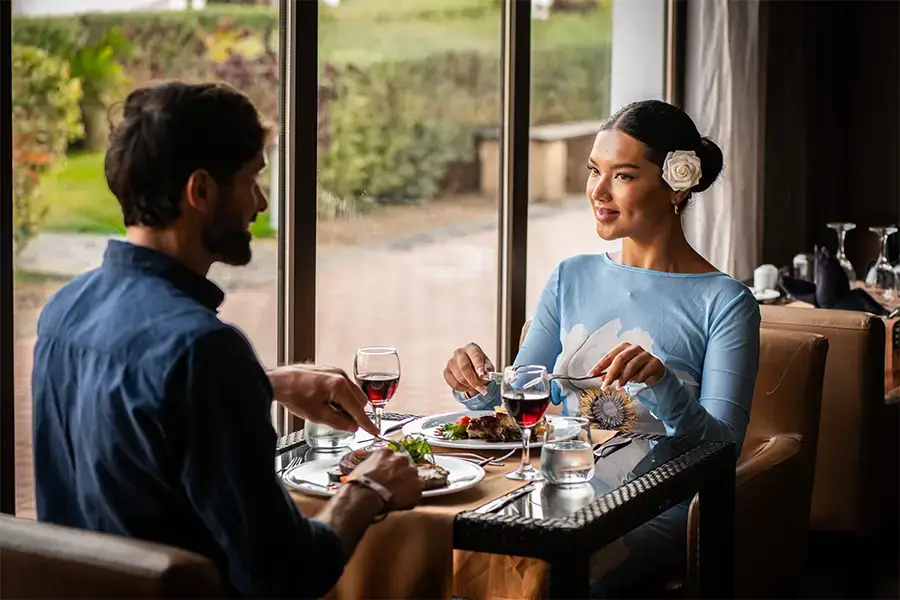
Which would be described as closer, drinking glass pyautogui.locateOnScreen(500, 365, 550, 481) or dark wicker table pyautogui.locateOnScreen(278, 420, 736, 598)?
dark wicker table pyautogui.locateOnScreen(278, 420, 736, 598)

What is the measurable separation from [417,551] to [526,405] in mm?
287

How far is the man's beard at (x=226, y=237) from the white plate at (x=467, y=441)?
0.55m

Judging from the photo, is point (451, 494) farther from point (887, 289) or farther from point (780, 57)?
point (780, 57)

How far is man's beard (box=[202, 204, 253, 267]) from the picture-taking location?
156 centimetres

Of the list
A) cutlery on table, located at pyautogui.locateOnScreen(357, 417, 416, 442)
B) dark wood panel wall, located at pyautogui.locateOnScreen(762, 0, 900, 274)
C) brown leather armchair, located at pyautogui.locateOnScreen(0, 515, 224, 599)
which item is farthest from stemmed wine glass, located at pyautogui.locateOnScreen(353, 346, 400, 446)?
dark wood panel wall, located at pyautogui.locateOnScreen(762, 0, 900, 274)

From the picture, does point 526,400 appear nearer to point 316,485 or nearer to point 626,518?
point 626,518

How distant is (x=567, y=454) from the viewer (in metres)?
1.80

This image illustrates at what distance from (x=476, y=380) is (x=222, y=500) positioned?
96 centimetres

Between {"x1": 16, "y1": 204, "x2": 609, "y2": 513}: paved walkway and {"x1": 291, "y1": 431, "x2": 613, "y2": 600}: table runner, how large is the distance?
0.84m

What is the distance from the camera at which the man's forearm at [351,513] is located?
1560mm

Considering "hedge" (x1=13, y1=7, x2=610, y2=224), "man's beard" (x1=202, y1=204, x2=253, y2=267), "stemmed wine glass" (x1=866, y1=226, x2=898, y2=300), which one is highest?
"hedge" (x1=13, y1=7, x2=610, y2=224)

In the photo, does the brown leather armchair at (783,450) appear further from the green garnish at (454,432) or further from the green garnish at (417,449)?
the green garnish at (417,449)

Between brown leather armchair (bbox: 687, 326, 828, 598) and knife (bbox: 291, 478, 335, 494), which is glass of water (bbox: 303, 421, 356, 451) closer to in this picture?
knife (bbox: 291, 478, 335, 494)

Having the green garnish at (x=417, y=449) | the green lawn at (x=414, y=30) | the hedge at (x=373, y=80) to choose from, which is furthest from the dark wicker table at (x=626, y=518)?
the green lawn at (x=414, y=30)
